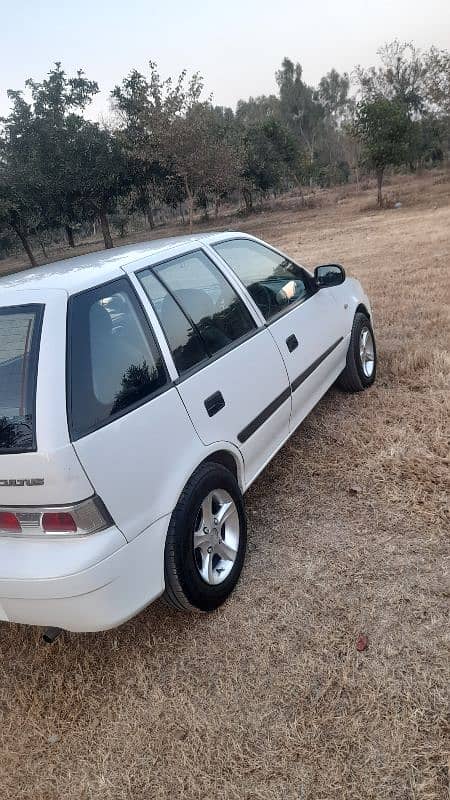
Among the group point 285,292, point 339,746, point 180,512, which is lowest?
point 339,746

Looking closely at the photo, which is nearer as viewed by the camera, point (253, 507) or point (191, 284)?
point (191, 284)

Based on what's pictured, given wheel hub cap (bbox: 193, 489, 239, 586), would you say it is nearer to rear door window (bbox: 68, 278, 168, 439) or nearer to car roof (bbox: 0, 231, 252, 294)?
rear door window (bbox: 68, 278, 168, 439)

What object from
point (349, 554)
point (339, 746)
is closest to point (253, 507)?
point (349, 554)

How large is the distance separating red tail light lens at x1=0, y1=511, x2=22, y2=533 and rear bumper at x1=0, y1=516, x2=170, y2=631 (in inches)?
1.7

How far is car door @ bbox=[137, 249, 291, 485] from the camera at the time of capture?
2.43m

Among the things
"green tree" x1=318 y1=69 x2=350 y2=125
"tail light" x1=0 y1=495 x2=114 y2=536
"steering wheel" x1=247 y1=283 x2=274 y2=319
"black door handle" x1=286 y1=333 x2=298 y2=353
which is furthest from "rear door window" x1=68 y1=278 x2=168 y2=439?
"green tree" x1=318 y1=69 x2=350 y2=125

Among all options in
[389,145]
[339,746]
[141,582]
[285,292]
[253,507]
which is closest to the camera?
[339,746]

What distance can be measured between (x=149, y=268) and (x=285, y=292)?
3.99 ft

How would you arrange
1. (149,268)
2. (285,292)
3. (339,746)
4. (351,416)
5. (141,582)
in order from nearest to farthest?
(339,746) < (141,582) < (149,268) < (285,292) < (351,416)

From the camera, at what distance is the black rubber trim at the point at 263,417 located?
269 cm

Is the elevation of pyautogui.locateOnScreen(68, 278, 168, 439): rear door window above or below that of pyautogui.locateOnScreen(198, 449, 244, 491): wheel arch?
above

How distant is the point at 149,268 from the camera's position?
2.54 m

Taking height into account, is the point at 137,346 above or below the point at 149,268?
below

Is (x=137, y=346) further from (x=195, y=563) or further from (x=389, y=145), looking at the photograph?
(x=389, y=145)
